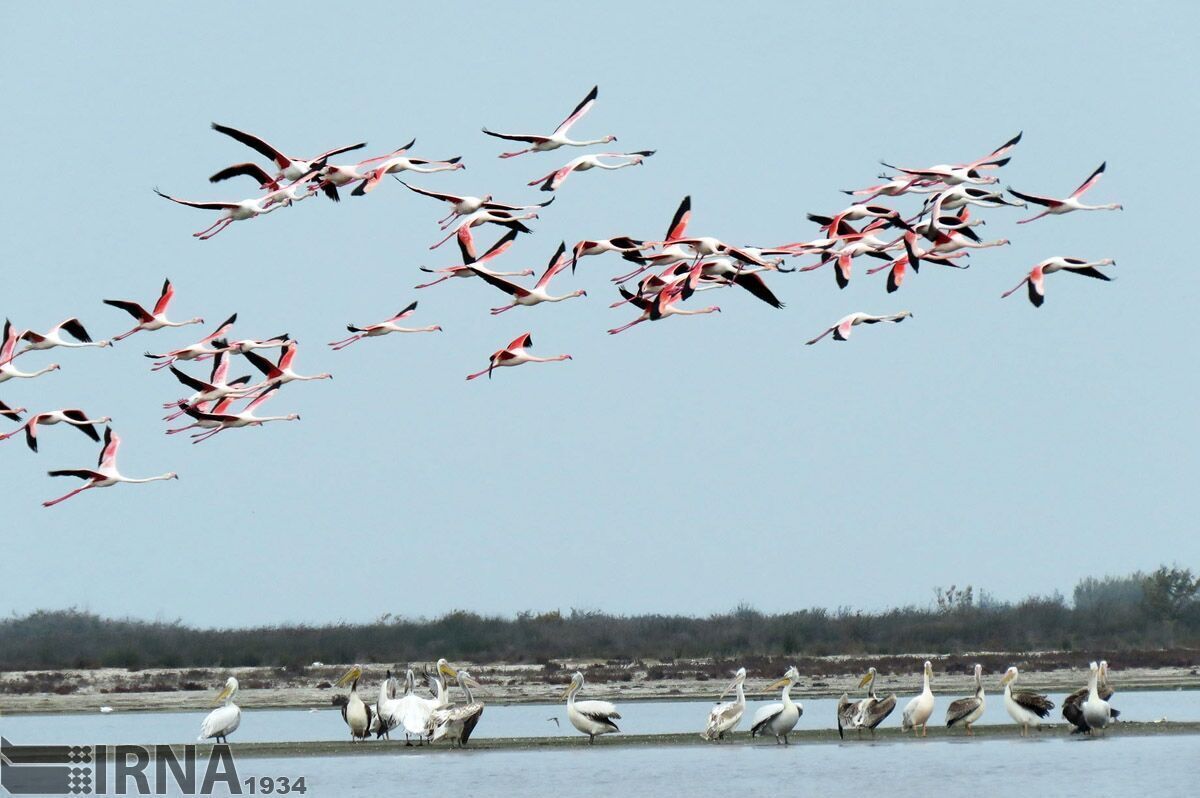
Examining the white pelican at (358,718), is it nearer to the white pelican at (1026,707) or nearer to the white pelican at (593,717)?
the white pelican at (593,717)

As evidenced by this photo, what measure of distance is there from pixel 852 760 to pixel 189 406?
10.6 m

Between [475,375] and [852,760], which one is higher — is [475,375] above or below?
above

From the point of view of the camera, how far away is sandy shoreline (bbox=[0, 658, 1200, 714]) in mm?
38719

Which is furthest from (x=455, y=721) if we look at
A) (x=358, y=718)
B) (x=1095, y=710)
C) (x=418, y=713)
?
(x=1095, y=710)

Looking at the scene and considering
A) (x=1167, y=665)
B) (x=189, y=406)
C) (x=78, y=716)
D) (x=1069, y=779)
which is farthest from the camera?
(x=1167, y=665)

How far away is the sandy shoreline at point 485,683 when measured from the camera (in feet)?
127

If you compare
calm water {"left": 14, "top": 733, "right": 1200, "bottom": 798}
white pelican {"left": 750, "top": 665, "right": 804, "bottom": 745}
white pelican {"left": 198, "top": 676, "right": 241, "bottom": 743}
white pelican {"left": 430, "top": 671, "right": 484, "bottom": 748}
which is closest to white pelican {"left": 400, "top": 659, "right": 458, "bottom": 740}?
white pelican {"left": 430, "top": 671, "right": 484, "bottom": 748}

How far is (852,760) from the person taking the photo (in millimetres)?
27250

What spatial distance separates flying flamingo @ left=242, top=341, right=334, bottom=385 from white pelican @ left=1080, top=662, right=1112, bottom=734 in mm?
11860

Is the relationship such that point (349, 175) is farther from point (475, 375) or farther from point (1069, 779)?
point (1069, 779)

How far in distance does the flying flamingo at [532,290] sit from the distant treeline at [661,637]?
77.6 feet

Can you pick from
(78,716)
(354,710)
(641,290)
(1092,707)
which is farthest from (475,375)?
(78,716)

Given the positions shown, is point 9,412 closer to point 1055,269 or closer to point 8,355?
point 8,355

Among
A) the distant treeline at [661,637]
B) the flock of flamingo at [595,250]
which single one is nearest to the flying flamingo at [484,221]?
the flock of flamingo at [595,250]
